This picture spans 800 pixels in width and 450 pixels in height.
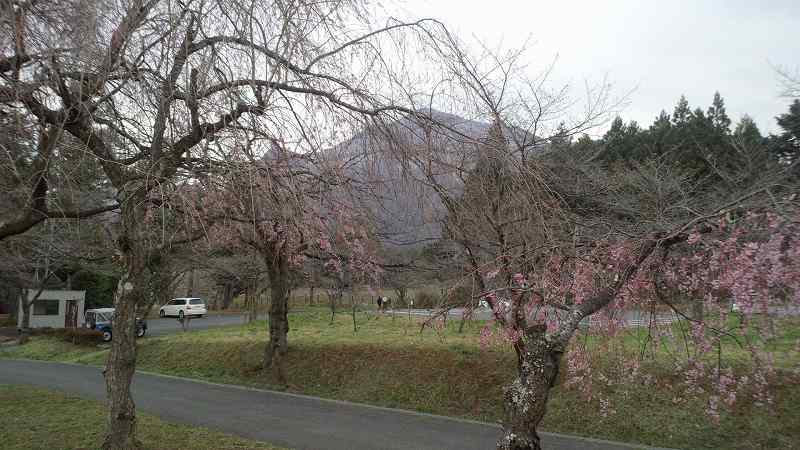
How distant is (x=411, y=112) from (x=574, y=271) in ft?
6.74

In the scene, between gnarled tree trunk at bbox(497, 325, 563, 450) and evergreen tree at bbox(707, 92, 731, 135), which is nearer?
gnarled tree trunk at bbox(497, 325, 563, 450)

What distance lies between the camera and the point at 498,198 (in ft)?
14.6

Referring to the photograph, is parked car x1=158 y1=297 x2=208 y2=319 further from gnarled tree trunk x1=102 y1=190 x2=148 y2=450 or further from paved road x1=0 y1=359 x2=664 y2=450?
gnarled tree trunk x1=102 y1=190 x2=148 y2=450

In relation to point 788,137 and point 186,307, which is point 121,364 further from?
point 186,307

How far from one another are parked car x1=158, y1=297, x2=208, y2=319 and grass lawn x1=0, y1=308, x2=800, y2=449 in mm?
13942

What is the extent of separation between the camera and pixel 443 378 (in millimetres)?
11852

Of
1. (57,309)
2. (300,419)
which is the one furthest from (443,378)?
(57,309)

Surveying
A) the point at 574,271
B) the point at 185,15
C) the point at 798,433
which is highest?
the point at 185,15

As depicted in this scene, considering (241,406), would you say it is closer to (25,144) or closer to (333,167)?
(25,144)

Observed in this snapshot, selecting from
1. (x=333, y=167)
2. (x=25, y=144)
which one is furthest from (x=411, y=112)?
(x=25, y=144)

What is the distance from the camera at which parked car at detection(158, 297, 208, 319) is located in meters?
34.7

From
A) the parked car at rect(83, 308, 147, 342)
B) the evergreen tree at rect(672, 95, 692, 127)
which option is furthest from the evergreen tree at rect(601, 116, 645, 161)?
the parked car at rect(83, 308, 147, 342)

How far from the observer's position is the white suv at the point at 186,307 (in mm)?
34688

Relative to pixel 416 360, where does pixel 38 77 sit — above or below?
above
